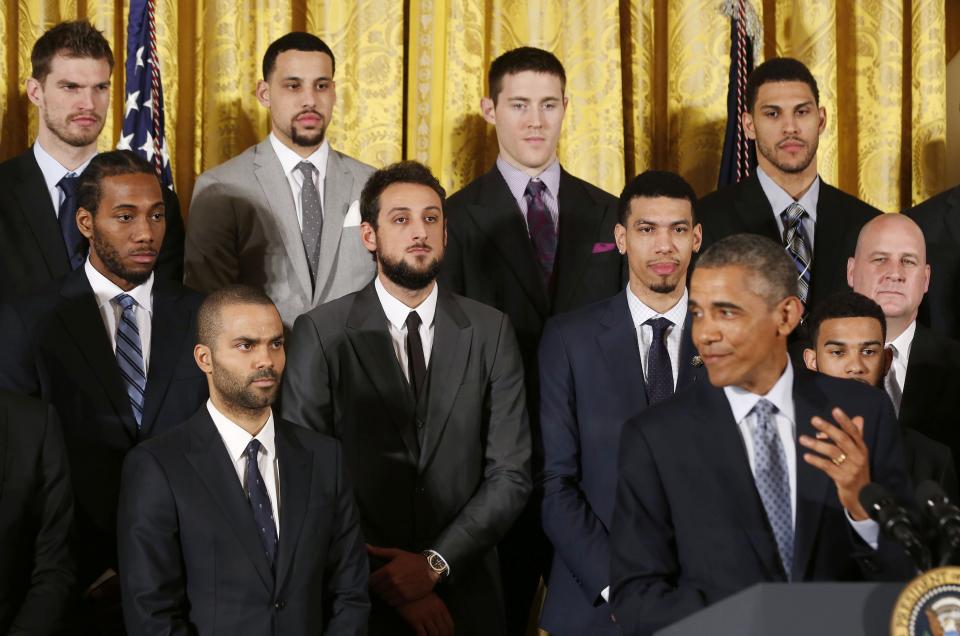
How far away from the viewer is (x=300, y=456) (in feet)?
11.7

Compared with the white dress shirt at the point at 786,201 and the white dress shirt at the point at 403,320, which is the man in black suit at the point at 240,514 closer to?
the white dress shirt at the point at 403,320

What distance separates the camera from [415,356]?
409 cm

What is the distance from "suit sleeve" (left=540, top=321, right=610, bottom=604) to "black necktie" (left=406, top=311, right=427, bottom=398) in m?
0.34

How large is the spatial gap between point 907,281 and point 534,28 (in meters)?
2.05

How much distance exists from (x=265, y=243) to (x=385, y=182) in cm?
52

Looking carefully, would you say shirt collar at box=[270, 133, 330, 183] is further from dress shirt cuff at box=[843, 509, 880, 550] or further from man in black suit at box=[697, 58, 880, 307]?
dress shirt cuff at box=[843, 509, 880, 550]

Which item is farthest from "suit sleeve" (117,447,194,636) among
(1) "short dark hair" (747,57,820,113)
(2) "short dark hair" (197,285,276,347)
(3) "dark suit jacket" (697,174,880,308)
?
(1) "short dark hair" (747,57,820,113)

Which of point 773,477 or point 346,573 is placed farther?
point 346,573

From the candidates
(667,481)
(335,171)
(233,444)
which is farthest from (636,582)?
(335,171)

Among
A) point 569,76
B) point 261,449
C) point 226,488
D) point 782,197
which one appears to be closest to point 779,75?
point 782,197

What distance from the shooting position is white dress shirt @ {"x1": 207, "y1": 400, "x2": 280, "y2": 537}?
3.53 metres

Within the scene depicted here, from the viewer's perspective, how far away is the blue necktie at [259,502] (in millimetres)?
3477

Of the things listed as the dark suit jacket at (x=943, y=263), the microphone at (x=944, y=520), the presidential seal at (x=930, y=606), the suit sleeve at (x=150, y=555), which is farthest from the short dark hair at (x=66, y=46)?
the presidential seal at (x=930, y=606)

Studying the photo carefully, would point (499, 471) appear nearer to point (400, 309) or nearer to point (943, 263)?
point (400, 309)
